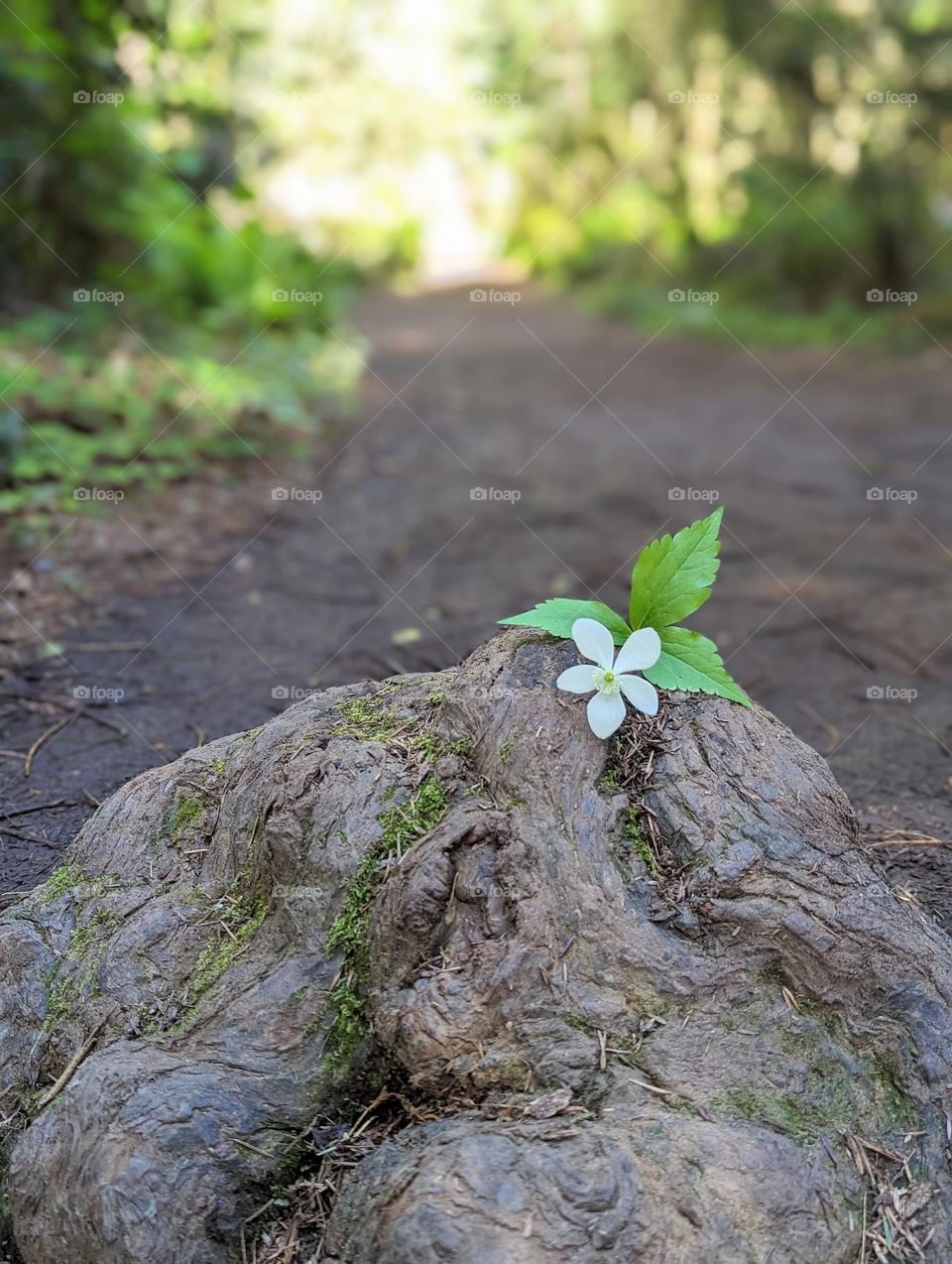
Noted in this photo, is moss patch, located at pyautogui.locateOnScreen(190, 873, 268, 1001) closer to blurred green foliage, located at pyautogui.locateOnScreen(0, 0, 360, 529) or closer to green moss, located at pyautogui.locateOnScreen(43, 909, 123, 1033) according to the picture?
green moss, located at pyautogui.locateOnScreen(43, 909, 123, 1033)

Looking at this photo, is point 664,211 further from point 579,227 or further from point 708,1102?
point 708,1102

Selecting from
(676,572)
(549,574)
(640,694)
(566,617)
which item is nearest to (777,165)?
(549,574)

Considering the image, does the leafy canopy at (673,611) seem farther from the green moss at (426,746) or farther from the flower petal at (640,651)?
the green moss at (426,746)

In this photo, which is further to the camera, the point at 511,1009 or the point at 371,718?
the point at 371,718

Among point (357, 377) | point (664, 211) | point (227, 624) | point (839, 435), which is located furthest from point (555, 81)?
point (227, 624)

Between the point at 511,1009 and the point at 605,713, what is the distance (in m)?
0.56

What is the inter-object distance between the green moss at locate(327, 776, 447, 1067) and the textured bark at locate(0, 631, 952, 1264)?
1cm

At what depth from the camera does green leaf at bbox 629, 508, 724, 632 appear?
7.05 ft

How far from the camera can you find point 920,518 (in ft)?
21.2

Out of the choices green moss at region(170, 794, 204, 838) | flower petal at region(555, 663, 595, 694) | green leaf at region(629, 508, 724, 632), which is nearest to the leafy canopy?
green leaf at region(629, 508, 724, 632)

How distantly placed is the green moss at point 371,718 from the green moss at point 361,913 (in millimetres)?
202

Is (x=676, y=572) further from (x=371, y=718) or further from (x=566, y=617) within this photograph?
(x=371, y=718)

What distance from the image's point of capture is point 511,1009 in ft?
5.96

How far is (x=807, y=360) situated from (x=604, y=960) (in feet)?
36.5
